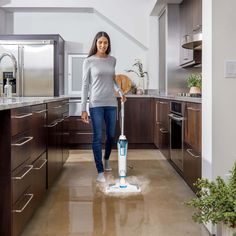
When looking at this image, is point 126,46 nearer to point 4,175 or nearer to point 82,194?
point 82,194

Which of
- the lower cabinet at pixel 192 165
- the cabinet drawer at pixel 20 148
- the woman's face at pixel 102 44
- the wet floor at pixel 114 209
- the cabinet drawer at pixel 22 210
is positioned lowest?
the wet floor at pixel 114 209

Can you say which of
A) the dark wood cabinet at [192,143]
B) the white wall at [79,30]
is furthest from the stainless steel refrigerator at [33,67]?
the dark wood cabinet at [192,143]

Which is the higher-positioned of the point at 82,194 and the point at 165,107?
the point at 165,107

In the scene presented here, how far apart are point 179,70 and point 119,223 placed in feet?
10.7

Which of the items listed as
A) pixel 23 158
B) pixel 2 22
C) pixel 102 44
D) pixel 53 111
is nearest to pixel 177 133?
pixel 102 44

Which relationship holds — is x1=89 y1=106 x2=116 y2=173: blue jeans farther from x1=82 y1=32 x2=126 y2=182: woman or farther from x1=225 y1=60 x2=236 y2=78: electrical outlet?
x1=225 y1=60 x2=236 y2=78: electrical outlet

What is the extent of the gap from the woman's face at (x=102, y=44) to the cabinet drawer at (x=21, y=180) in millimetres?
1692

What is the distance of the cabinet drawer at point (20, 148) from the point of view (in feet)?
6.24

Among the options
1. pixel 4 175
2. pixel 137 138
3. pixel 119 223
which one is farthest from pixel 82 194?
pixel 137 138

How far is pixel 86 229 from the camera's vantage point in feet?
7.66

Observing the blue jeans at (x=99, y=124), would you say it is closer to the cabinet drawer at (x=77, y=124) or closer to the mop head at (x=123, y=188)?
the mop head at (x=123, y=188)

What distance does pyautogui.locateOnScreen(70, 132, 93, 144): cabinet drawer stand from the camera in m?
5.62

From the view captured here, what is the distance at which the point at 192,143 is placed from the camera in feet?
9.77

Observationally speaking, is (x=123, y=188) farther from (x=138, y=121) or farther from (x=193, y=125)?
(x=138, y=121)
